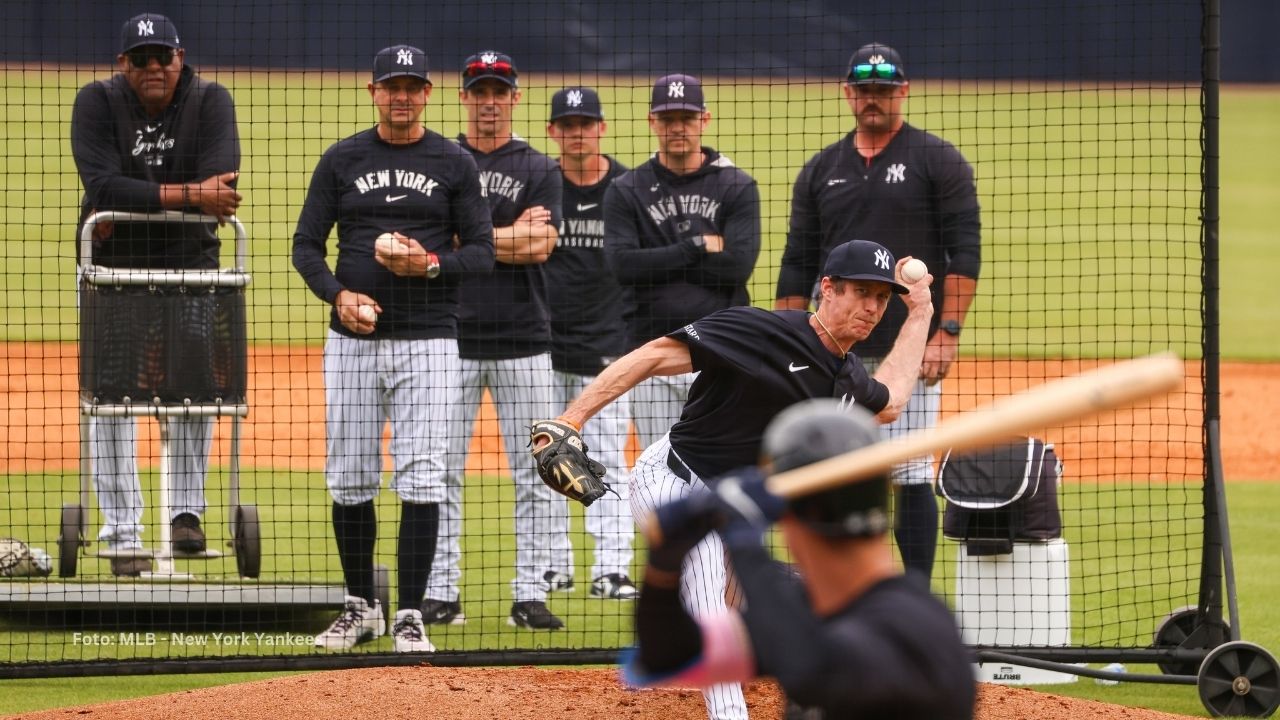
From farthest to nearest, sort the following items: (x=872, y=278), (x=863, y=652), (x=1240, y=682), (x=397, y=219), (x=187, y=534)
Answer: (x=187, y=534)
(x=397, y=219)
(x=1240, y=682)
(x=872, y=278)
(x=863, y=652)

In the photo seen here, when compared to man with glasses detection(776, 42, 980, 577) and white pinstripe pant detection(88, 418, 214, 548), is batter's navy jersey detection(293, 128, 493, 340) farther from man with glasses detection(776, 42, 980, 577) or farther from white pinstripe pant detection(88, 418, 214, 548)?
man with glasses detection(776, 42, 980, 577)

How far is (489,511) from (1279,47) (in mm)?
23166

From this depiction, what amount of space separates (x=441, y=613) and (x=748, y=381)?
2529mm

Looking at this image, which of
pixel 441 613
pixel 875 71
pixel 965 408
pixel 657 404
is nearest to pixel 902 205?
pixel 875 71

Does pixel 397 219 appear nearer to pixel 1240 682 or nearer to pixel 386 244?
pixel 386 244

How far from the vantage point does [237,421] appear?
677 centimetres

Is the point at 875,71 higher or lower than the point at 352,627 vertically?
higher

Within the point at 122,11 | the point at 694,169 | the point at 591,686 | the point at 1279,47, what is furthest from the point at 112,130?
the point at 1279,47

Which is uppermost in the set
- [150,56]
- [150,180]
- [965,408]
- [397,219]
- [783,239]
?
[783,239]

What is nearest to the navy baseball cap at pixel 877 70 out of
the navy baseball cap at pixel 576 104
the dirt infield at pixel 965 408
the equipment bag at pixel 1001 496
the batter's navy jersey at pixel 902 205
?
the batter's navy jersey at pixel 902 205

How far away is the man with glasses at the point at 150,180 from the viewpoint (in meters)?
6.57

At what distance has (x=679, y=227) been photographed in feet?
23.0

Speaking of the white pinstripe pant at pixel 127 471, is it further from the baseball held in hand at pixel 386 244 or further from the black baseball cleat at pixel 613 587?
the black baseball cleat at pixel 613 587

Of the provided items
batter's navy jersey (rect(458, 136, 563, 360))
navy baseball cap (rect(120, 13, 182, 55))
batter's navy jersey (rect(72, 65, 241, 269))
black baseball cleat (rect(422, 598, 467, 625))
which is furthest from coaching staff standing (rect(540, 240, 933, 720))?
navy baseball cap (rect(120, 13, 182, 55))
